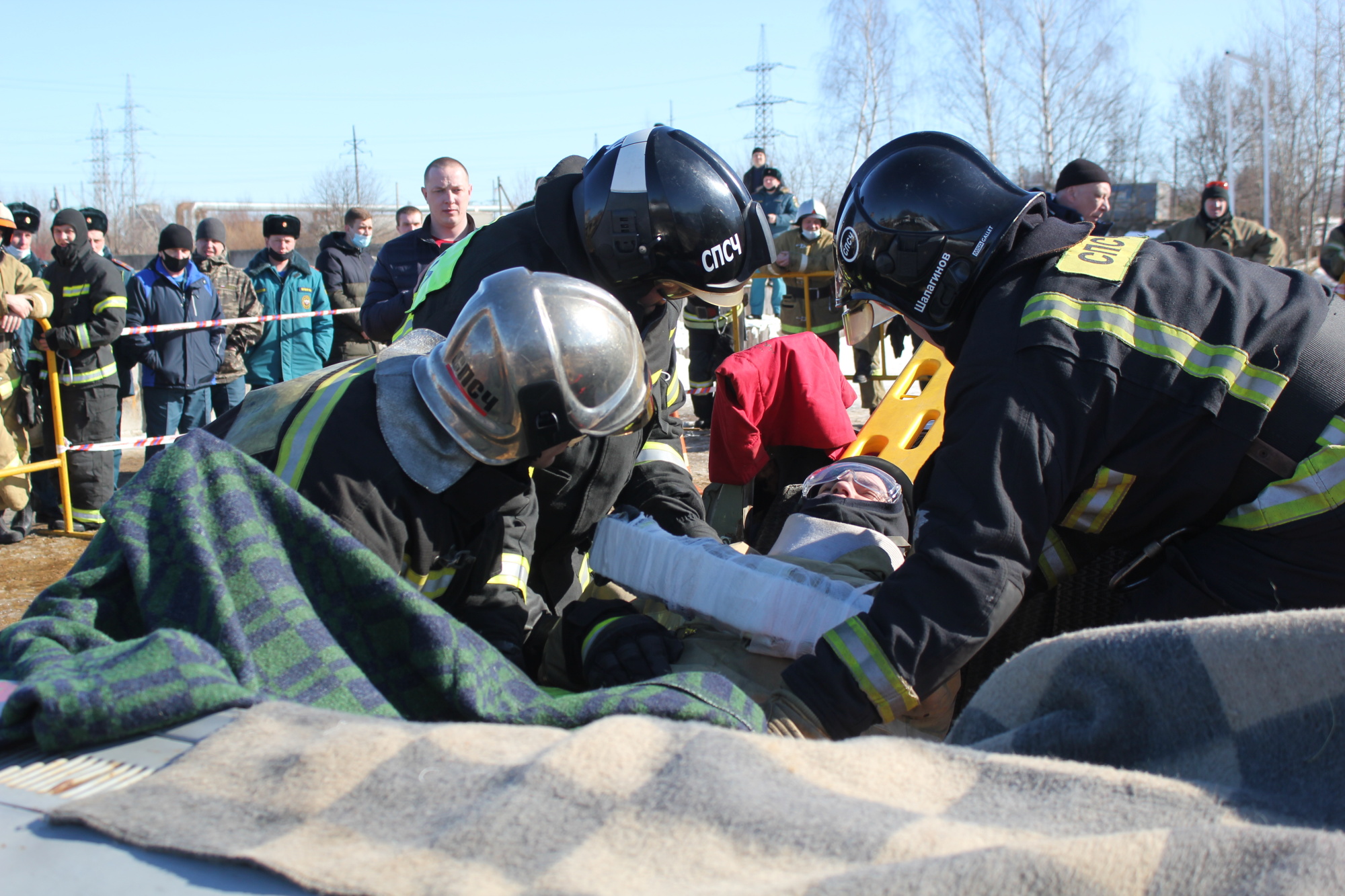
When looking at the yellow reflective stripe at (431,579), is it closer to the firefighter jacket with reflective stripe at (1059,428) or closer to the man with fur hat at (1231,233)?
the firefighter jacket with reflective stripe at (1059,428)

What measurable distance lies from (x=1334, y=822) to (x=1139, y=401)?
1.09 metres

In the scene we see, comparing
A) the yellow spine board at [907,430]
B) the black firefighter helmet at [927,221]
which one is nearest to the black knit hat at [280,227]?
the yellow spine board at [907,430]

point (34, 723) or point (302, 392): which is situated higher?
point (302, 392)

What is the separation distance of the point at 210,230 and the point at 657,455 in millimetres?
5638

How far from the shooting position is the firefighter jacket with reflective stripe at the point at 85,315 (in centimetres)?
605

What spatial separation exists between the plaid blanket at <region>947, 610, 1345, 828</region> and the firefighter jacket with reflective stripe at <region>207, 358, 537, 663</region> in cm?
126

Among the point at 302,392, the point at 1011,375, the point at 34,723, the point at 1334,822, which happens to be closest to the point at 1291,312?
the point at 1011,375

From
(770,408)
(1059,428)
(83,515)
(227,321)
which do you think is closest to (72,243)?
(227,321)

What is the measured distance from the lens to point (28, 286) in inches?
234

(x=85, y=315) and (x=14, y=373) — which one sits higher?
(x=85, y=315)

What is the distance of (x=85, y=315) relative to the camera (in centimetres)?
612

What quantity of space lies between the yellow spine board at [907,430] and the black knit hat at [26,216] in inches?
263

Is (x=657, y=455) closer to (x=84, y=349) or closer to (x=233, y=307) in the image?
(x=84, y=349)

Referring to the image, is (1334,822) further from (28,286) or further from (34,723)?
(28,286)
